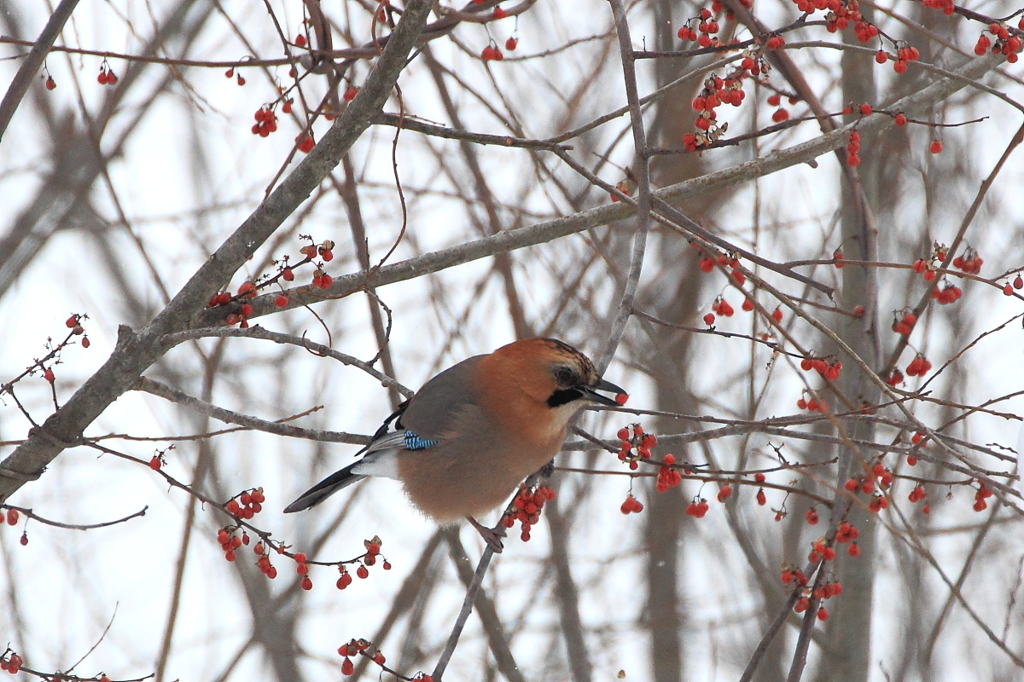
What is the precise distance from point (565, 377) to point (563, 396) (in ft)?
0.29

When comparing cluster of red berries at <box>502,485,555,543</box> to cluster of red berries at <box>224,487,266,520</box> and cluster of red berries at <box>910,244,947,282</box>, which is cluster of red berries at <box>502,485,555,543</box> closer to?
cluster of red berries at <box>224,487,266,520</box>

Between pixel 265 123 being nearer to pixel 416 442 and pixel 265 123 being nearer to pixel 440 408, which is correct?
pixel 440 408

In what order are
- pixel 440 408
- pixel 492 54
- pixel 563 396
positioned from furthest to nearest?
pixel 440 408
pixel 492 54
pixel 563 396

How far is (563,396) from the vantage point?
3.75 meters

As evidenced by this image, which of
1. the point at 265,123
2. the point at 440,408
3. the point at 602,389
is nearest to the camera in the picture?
the point at 602,389

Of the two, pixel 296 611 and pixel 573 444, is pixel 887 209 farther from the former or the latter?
pixel 296 611

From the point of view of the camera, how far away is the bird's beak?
11.0 ft

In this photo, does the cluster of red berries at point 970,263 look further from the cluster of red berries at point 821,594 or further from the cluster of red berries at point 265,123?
the cluster of red berries at point 265,123

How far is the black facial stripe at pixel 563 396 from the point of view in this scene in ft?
12.0

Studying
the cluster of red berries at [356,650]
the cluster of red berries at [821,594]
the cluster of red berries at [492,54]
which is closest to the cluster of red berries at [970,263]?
the cluster of red berries at [821,594]

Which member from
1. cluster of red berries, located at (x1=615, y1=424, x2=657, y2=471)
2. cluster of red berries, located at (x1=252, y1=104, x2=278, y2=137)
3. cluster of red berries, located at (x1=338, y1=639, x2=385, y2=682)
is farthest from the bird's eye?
cluster of red berries, located at (x1=252, y1=104, x2=278, y2=137)

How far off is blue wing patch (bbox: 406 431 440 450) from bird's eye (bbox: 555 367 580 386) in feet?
2.50

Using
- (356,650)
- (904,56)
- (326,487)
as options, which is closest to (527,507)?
(356,650)

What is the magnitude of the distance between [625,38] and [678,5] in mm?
3266
